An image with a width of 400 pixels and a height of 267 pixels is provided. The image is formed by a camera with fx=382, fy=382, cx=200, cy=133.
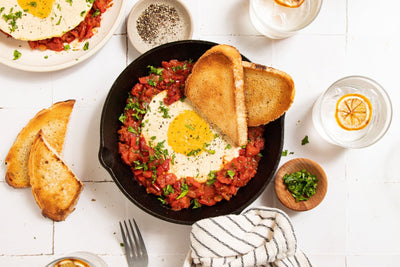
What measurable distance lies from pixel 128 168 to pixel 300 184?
1562 millimetres

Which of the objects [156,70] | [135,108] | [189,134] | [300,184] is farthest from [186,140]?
[300,184]

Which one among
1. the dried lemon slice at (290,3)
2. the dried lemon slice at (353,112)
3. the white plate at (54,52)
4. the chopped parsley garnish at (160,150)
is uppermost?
the dried lemon slice at (290,3)

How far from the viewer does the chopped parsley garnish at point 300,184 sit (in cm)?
346

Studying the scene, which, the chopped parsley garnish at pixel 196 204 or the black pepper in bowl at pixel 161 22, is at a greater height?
the black pepper in bowl at pixel 161 22

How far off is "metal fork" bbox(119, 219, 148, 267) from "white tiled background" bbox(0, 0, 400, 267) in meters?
0.08

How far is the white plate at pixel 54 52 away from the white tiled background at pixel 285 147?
0.48 ft

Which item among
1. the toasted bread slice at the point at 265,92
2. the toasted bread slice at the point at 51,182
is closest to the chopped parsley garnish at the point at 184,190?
the toasted bread slice at the point at 265,92

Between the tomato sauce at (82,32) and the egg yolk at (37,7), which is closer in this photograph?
the egg yolk at (37,7)

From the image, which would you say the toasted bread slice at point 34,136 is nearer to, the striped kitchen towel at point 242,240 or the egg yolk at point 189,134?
the egg yolk at point 189,134

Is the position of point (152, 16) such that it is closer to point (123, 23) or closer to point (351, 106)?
point (123, 23)

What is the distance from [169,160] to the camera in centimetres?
339

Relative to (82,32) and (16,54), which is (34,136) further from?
(82,32)

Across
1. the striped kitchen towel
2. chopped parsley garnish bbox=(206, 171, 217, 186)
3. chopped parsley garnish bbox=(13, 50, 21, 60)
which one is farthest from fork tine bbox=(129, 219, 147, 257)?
chopped parsley garnish bbox=(13, 50, 21, 60)

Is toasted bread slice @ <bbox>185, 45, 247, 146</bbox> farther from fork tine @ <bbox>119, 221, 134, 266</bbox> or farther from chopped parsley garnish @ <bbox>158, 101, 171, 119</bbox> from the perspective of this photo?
fork tine @ <bbox>119, 221, 134, 266</bbox>
